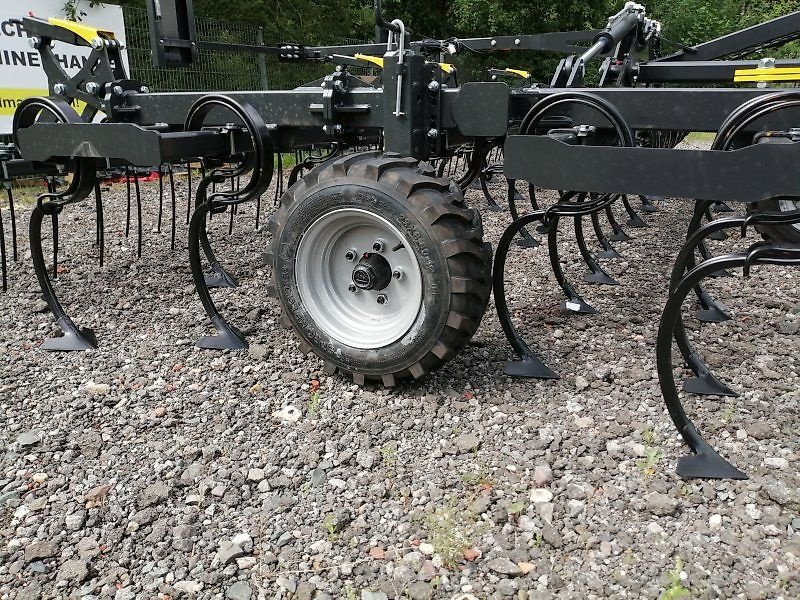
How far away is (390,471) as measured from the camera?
2467 mm

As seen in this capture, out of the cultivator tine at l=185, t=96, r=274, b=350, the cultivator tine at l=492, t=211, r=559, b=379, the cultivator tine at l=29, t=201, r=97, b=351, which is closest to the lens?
the cultivator tine at l=492, t=211, r=559, b=379

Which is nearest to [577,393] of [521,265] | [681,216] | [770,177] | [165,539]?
[770,177]

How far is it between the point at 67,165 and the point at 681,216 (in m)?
5.43

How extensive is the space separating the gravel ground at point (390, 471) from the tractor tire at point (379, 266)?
232 millimetres

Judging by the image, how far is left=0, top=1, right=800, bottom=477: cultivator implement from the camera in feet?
7.53

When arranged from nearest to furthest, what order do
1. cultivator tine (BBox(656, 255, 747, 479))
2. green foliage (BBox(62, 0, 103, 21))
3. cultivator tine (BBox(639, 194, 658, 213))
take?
cultivator tine (BBox(656, 255, 747, 479)) < cultivator tine (BBox(639, 194, 658, 213)) < green foliage (BBox(62, 0, 103, 21))

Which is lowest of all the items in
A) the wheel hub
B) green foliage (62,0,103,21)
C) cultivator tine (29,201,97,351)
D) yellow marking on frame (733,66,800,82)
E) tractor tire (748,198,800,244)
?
cultivator tine (29,201,97,351)

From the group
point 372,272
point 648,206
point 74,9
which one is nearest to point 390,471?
point 372,272

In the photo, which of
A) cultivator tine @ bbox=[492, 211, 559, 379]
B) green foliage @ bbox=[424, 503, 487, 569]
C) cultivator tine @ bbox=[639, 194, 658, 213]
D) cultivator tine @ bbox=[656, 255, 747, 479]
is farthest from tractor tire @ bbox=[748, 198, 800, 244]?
cultivator tine @ bbox=[639, 194, 658, 213]

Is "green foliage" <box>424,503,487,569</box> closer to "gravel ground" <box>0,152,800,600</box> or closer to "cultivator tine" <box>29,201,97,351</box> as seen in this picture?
"gravel ground" <box>0,152,800,600</box>

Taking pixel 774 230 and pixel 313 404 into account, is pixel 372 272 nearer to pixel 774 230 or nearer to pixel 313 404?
pixel 313 404

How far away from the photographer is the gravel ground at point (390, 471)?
198 cm

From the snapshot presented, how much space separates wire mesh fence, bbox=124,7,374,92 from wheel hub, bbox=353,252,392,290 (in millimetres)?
7553

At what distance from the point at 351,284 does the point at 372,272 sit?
0.21 m
